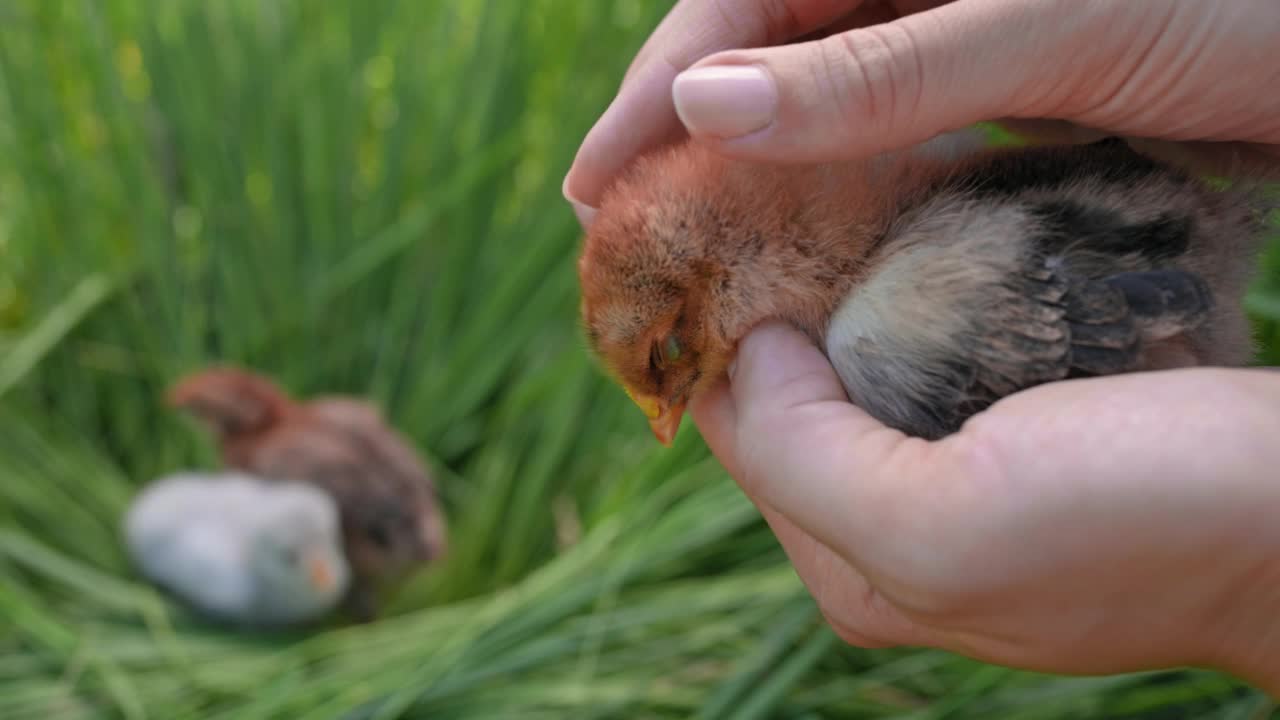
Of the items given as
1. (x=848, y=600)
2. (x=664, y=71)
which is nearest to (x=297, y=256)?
(x=664, y=71)

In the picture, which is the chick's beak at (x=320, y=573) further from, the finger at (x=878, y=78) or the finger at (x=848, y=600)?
the finger at (x=878, y=78)

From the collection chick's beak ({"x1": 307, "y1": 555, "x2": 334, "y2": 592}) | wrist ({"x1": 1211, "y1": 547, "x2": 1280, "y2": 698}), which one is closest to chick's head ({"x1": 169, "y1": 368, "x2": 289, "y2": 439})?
chick's beak ({"x1": 307, "y1": 555, "x2": 334, "y2": 592})

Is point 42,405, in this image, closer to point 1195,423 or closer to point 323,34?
point 323,34

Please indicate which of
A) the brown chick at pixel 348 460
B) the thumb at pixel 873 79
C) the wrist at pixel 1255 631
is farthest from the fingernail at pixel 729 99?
the brown chick at pixel 348 460

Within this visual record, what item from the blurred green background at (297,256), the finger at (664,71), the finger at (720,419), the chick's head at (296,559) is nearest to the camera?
the finger at (720,419)

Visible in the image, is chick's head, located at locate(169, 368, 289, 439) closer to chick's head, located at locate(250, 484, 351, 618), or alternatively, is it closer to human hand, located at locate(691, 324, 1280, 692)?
chick's head, located at locate(250, 484, 351, 618)

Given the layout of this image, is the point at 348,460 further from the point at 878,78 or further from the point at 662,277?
the point at 878,78
